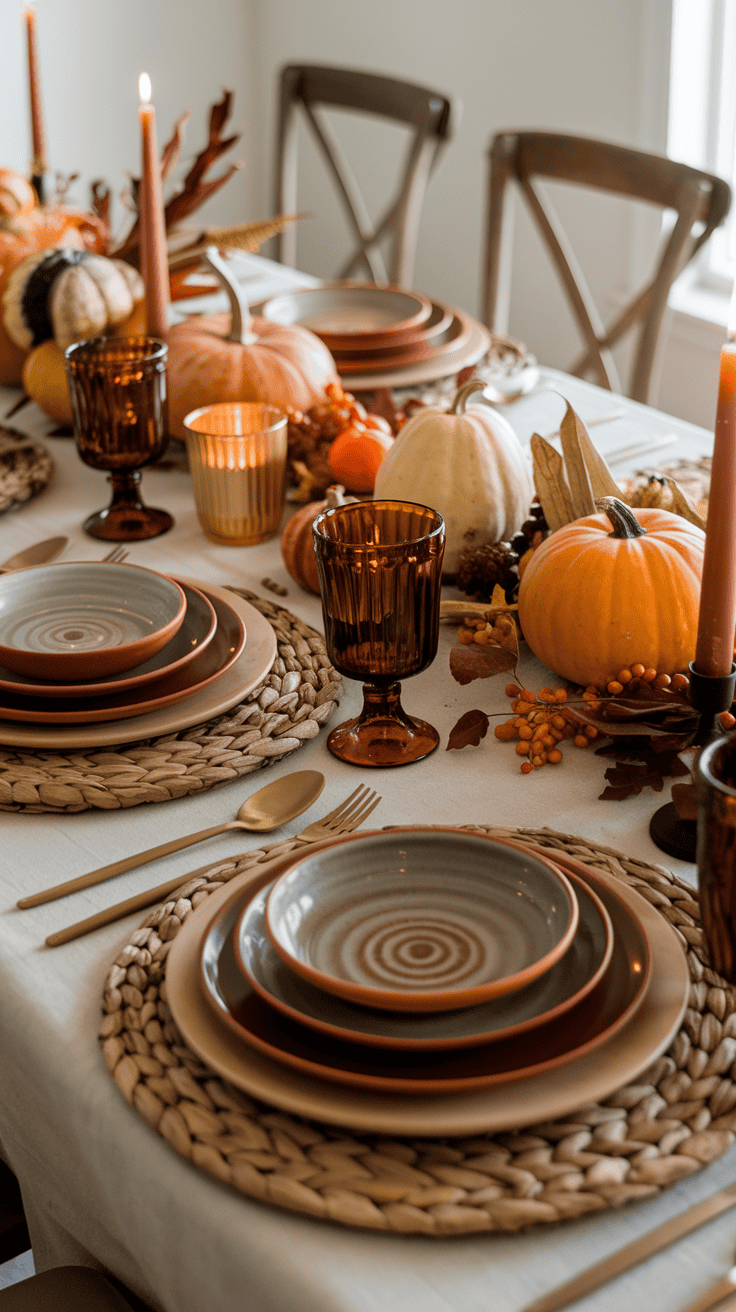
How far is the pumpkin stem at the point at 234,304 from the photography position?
130 cm

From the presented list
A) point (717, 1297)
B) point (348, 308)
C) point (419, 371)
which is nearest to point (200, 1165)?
point (717, 1297)

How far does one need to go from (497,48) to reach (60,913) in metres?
2.84

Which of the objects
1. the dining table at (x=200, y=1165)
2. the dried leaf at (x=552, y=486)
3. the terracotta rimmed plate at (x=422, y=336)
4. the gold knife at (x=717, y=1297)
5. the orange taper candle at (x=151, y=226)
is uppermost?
the orange taper candle at (x=151, y=226)

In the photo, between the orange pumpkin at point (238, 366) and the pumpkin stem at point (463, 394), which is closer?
the pumpkin stem at point (463, 394)

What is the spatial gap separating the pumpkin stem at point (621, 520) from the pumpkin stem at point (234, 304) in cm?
60

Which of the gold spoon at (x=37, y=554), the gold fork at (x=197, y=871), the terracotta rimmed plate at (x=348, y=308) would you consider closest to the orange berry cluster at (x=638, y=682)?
the gold fork at (x=197, y=871)

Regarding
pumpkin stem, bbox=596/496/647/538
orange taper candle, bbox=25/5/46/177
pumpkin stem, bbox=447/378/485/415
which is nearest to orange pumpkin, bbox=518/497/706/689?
pumpkin stem, bbox=596/496/647/538

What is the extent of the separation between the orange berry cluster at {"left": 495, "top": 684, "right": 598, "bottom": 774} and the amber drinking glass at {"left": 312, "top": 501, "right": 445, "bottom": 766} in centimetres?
6

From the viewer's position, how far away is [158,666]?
88 centimetres

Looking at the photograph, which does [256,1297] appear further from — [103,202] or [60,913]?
[103,202]

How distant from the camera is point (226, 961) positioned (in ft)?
1.94

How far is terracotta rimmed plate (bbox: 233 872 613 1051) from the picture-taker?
0.52 metres

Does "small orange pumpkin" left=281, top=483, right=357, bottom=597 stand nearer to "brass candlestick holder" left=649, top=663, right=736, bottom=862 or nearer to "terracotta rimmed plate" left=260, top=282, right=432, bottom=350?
"brass candlestick holder" left=649, top=663, right=736, bottom=862

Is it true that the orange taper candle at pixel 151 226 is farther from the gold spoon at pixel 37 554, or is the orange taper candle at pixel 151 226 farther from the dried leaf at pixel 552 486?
the dried leaf at pixel 552 486
